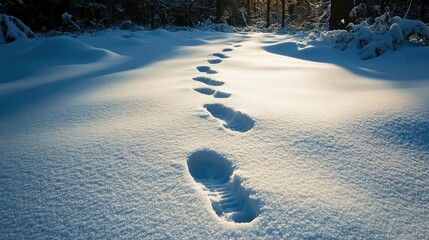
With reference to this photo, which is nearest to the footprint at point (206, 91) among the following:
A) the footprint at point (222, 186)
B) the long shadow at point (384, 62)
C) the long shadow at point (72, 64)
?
the footprint at point (222, 186)

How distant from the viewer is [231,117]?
1.79 metres

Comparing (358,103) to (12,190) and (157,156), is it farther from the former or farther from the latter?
(12,190)

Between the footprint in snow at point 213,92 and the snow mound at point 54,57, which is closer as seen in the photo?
the footprint in snow at point 213,92

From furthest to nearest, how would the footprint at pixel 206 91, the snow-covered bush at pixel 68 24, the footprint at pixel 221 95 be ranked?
the snow-covered bush at pixel 68 24 < the footprint at pixel 206 91 < the footprint at pixel 221 95

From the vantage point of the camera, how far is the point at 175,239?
0.82m

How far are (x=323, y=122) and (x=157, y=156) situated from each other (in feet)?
2.89

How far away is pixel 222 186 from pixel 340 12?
5576mm

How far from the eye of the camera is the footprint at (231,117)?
1.63m

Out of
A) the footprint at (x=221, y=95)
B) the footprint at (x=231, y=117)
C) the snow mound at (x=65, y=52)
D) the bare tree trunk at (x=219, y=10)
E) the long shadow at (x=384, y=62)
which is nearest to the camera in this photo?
the footprint at (x=231, y=117)

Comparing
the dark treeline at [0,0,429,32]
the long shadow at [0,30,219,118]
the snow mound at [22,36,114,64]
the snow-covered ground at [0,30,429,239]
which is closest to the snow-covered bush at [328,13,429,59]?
the snow-covered ground at [0,30,429,239]

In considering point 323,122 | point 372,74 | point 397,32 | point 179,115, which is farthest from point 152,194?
point 397,32

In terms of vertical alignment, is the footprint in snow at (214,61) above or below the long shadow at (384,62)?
above

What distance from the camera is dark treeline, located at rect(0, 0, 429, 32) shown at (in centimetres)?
962

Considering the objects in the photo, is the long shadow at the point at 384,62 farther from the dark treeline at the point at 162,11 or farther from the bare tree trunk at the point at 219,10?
the bare tree trunk at the point at 219,10
